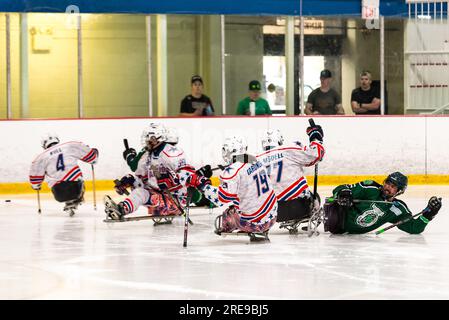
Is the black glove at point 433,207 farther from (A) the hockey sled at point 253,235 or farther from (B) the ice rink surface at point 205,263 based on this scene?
(A) the hockey sled at point 253,235

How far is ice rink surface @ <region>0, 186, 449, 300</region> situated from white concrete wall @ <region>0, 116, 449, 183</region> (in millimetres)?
3159

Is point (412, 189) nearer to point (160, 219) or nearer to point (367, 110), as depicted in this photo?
point (367, 110)

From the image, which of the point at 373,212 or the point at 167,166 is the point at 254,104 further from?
the point at 373,212

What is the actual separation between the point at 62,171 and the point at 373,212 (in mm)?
3637

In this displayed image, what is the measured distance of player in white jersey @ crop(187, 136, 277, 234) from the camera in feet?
30.6

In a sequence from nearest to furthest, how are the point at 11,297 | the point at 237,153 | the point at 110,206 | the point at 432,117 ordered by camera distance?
the point at 11,297
the point at 237,153
the point at 110,206
the point at 432,117

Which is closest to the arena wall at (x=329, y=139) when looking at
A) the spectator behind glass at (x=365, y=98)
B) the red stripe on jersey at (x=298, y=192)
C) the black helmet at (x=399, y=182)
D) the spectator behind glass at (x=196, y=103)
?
the spectator behind glass at (x=196, y=103)

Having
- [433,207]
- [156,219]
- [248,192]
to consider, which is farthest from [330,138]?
[248,192]

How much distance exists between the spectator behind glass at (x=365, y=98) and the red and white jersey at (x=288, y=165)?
18.3 ft

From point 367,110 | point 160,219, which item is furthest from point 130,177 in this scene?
point 367,110

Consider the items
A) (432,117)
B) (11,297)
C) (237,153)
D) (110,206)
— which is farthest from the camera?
(432,117)

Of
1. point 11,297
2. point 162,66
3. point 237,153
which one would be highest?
point 162,66

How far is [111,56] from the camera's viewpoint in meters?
15.4

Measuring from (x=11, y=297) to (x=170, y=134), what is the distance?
4203 mm
